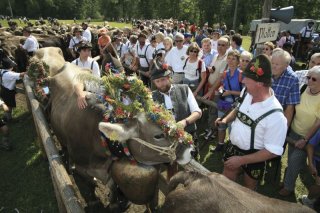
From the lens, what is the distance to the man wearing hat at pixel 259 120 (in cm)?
303

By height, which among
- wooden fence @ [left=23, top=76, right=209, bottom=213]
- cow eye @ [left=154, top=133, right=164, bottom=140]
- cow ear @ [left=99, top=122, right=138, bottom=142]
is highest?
cow ear @ [left=99, top=122, right=138, bottom=142]

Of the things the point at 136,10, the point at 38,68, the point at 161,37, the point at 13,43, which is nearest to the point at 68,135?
the point at 38,68

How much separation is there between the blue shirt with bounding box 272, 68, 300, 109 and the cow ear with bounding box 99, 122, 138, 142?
2.76m

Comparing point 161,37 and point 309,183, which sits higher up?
point 161,37

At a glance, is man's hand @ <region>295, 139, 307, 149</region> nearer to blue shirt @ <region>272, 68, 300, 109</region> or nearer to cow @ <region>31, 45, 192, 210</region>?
blue shirt @ <region>272, 68, 300, 109</region>

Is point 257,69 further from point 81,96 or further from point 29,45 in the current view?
point 29,45

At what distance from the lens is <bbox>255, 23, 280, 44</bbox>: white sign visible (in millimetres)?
5453

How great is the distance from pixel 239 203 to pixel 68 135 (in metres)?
3.27

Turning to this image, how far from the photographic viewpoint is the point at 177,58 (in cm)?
749

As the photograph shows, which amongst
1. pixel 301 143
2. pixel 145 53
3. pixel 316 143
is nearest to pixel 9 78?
pixel 145 53

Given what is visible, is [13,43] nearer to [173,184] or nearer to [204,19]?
[173,184]

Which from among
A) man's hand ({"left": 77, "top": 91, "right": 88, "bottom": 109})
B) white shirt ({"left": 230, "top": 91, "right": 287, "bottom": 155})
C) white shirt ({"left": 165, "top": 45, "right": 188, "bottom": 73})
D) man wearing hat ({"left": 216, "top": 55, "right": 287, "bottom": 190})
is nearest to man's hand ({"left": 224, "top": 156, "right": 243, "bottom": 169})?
man wearing hat ({"left": 216, "top": 55, "right": 287, "bottom": 190})

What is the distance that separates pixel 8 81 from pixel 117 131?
19.1 feet

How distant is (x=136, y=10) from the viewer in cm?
8900
